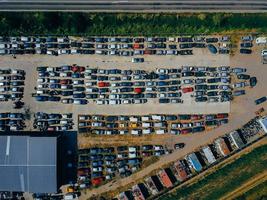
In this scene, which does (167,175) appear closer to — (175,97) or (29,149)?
(175,97)

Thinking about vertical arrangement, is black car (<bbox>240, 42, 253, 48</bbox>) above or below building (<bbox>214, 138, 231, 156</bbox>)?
above

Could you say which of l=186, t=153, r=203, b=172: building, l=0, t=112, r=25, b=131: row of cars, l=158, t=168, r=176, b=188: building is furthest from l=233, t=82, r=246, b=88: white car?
l=0, t=112, r=25, b=131: row of cars

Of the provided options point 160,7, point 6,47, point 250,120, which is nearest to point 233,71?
point 250,120

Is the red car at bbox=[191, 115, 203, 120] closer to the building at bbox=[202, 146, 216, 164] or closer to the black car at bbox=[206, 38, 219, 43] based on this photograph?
the building at bbox=[202, 146, 216, 164]

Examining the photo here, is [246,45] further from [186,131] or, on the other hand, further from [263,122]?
[186,131]

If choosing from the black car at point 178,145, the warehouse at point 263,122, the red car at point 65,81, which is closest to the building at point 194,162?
the black car at point 178,145

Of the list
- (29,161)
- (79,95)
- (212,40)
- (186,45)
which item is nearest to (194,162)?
(186,45)

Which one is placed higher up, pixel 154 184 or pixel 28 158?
pixel 28 158
